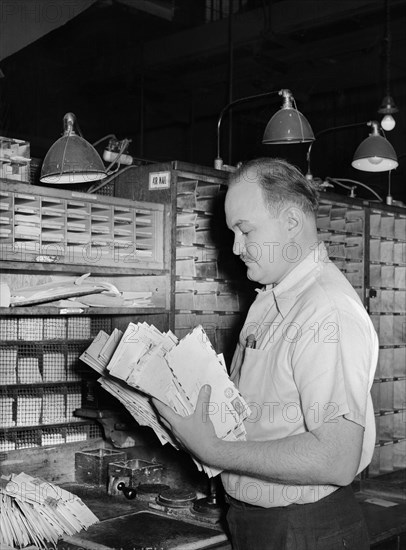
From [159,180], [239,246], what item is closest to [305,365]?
[239,246]

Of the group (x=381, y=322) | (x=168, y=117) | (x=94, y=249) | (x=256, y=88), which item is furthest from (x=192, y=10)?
(x=94, y=249)

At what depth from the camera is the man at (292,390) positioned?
177 centimetres

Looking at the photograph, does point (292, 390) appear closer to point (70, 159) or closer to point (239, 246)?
point (239, 246)

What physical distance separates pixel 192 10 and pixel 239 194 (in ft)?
21.5

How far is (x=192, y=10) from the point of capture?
807 cm

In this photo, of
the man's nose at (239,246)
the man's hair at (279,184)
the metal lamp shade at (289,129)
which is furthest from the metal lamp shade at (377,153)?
the man's nose at (239,246)

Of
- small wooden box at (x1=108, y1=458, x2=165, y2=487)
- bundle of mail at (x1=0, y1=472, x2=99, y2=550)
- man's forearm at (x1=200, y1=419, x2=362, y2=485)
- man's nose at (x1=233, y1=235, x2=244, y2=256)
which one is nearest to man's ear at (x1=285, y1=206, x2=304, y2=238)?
man's nose at (x1=233, y1=235, x2=244, y2=256)

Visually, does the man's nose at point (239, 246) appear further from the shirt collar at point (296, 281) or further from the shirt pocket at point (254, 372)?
the shirt pocket at point (254, 372)

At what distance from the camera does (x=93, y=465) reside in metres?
3.60

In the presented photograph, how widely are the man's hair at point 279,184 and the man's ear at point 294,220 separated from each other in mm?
17

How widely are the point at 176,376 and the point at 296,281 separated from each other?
0.44m

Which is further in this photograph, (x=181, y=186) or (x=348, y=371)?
(x=181, y=186)

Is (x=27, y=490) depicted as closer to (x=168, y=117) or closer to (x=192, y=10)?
(x=192, y=10)

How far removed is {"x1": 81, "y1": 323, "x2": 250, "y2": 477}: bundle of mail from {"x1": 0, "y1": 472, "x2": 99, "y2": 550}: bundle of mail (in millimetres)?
814
